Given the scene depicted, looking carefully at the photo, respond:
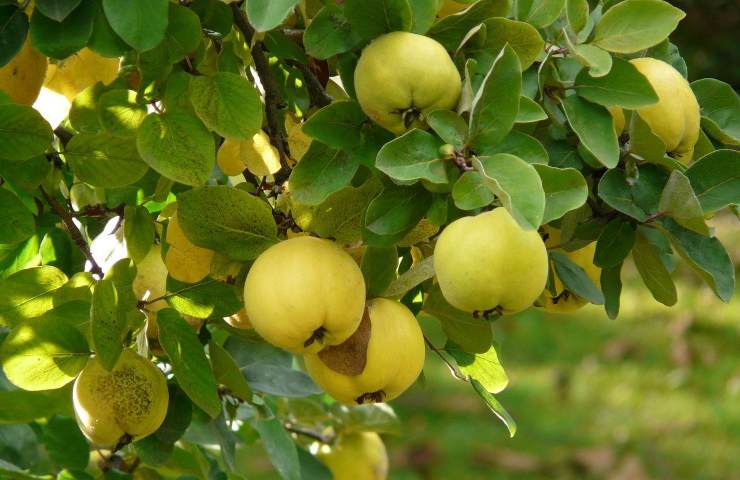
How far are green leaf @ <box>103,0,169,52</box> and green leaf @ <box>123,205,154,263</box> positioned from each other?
20cm

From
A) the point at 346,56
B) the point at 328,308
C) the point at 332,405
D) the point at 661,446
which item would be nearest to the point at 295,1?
the point at 346,56

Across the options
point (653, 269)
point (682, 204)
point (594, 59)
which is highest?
point (594, 59)

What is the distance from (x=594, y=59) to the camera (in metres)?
0.80

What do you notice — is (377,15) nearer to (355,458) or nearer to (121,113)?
(121,113)

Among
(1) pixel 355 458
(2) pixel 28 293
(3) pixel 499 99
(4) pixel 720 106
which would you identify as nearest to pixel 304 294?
(3) pixel 499 99

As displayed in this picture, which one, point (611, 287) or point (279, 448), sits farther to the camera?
point (279, 448)

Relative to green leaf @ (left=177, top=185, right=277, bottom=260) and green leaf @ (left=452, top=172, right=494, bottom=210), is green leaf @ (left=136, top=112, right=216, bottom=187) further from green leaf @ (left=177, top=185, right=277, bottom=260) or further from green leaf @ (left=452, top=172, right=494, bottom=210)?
green leaf @ (left=452, top=172, right=494, bottom=210)

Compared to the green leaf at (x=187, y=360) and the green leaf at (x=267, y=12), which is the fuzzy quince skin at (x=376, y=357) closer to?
the green leaf at (x=187, y=360)

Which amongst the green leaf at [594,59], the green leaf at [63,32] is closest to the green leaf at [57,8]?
the green leaf at [63,32]

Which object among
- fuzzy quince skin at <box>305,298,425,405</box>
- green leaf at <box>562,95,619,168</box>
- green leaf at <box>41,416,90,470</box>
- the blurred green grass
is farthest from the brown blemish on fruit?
the blurred green grass

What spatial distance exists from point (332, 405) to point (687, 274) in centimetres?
250

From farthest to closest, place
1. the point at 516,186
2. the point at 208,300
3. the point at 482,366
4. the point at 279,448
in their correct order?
the point at 279,448 < the point at 482,366 < the point at 208,300 < the point at 516,186

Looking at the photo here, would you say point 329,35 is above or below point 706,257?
above

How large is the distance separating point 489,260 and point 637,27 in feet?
0.83
